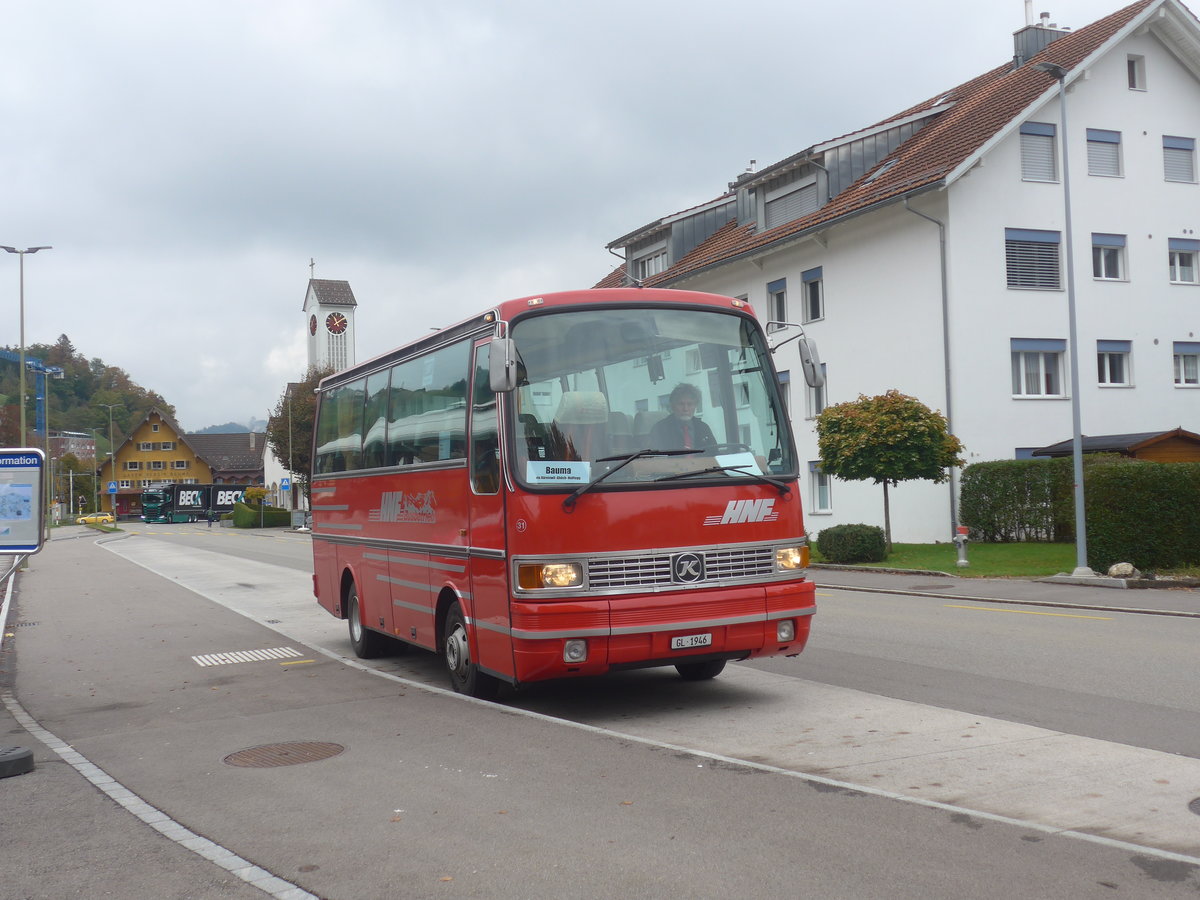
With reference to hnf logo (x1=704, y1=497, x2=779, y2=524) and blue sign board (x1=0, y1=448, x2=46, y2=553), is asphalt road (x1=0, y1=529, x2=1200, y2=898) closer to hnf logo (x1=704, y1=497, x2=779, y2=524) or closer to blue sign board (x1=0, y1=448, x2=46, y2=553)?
hnf logo (x1=704, y1=497, x2=779, y2=524)

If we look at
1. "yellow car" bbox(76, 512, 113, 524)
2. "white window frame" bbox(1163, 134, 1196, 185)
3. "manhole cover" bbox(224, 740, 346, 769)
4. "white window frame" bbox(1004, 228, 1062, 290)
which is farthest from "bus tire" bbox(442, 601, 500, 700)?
"yellow car" bbox(76, 512, 113, 524)

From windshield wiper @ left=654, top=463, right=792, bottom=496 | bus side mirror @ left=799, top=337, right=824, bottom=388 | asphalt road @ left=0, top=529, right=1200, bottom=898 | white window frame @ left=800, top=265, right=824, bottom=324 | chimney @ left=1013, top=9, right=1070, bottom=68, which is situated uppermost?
chimney @ left=1013, top=9, right=1070, bottom=68

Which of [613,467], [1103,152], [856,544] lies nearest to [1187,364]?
[1103,152]

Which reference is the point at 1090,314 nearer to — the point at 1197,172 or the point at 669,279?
the point at 1197,172

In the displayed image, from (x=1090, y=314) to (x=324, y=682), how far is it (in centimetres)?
2575

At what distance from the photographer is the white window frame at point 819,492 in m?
Result: 34.6

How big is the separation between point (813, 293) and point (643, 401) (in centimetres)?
2807

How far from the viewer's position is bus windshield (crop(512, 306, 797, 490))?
8391mm

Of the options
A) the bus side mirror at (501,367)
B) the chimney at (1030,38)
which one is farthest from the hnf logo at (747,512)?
the chimney at (1030,38)

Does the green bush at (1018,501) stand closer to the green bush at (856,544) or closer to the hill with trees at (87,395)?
the green bush at (856,544)

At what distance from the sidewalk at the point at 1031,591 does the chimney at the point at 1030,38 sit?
20005mm

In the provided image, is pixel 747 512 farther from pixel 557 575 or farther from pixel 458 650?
pixel 458 650

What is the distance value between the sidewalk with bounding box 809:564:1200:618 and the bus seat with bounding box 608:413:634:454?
9841mm

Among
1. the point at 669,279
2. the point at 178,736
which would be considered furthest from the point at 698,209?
the point at 178,736
